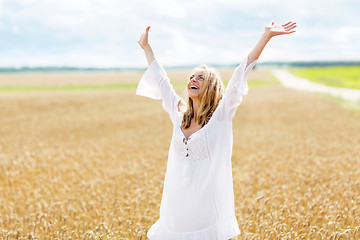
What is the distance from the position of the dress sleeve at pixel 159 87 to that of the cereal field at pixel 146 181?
1636 millimetres

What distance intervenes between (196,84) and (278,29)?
84 cm

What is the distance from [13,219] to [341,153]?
876 centimetres

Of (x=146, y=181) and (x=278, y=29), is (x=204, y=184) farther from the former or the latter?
(x=146, y=181)

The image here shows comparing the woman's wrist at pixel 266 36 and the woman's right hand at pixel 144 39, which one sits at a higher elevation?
the woman's right hand at pixel 144 39

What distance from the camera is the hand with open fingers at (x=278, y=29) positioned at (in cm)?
341

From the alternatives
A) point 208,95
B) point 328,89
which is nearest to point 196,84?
point 208,95

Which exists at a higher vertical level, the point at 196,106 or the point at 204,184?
the point at 196,106

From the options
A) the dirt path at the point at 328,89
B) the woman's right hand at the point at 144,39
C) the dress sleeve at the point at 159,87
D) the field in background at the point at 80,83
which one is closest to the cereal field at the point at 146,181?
the dress sleeve at the point at 159,87

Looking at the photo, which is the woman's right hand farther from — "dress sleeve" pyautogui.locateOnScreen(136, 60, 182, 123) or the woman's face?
the woman's face

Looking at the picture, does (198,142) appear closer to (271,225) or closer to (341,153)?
(271,225)

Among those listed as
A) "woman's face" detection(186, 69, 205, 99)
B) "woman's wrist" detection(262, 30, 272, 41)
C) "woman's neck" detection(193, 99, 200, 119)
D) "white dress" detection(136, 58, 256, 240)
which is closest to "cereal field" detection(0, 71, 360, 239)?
"white dress" detection(136, 58, 256, 240)

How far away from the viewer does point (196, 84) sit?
11.9ft

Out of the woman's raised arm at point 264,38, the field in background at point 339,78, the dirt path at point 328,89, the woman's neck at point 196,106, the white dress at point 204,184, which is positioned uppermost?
the woman's raised arm at point 264,38

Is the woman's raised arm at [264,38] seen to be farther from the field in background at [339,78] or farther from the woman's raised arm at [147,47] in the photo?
the field in background at [339,78]
